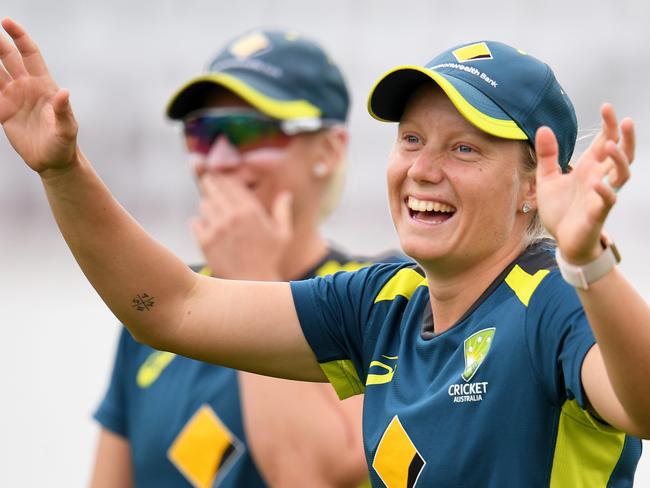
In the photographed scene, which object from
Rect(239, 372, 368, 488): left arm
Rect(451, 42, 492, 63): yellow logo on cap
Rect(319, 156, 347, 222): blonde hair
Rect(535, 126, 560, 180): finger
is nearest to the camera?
Rect(535, 126, 560, 180): finger

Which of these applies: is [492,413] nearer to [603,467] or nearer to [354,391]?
[603,467]

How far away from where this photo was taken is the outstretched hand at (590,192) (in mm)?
2150

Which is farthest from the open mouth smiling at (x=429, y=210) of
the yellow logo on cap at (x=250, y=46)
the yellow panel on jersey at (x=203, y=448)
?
the yellow logo on cap at (x=250, y=46)

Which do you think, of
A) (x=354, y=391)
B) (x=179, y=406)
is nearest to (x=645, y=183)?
(x=179, y=406)

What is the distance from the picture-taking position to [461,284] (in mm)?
2730

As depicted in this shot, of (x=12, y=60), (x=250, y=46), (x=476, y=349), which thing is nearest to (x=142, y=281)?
(x=12, y=60)

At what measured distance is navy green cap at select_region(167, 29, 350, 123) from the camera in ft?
14.1

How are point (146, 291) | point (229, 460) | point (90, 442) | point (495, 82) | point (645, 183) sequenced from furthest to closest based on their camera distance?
1. point (645, 183)
2. point (90, 442)
3. point (229, 460)
4. point (146, 291)
5. point (495, 82)

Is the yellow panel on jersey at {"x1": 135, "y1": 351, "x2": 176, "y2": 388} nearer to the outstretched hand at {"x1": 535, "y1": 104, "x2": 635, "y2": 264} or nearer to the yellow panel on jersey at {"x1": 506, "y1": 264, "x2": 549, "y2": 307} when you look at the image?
the yellow panel on jersey at {"x1": 506, "y1": 264, "x2": 549, "y2": 307}

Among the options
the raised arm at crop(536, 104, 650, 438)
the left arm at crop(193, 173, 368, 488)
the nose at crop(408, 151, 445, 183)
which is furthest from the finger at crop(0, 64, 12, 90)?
the left arm at crop(193, 173, 368, 488)

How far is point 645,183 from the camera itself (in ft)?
26.8

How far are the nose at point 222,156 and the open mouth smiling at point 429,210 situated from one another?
1560 mm

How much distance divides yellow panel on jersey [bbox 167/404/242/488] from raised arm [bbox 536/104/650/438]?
5.94ft

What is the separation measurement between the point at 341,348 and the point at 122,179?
6.39 m
